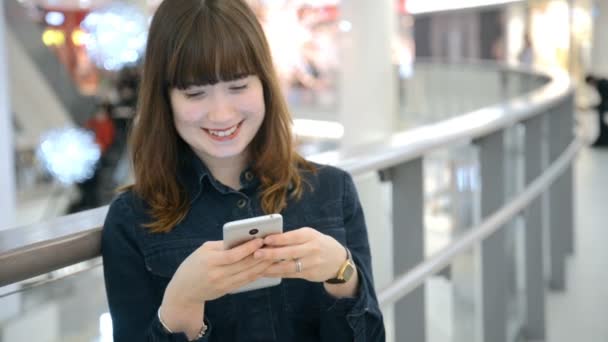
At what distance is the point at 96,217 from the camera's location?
126 cm

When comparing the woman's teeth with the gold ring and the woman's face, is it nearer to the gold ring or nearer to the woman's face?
the woman's face

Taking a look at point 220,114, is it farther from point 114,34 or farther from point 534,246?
point 114,34

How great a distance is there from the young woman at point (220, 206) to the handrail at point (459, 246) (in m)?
0.49

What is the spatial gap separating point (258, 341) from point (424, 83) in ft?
34.5

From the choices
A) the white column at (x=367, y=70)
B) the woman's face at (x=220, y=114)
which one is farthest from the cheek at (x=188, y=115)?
the white column at (x=367, y=70)

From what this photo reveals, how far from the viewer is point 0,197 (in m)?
5.32

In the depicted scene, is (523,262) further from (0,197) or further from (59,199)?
(59,199)

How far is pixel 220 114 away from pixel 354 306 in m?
0.39

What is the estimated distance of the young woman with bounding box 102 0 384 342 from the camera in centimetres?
120

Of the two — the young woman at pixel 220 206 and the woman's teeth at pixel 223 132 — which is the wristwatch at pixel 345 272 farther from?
the woman's teeth at pixel 223 132

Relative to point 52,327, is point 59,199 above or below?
below

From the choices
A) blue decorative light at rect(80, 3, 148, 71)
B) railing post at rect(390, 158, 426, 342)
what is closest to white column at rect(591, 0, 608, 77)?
blue decorative light at rect(80, 3, 148, 71)

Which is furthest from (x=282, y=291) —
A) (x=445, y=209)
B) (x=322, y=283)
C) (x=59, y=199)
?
(x=59, y=199)

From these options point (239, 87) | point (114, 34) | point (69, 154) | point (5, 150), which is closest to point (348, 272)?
point (239, 87)
